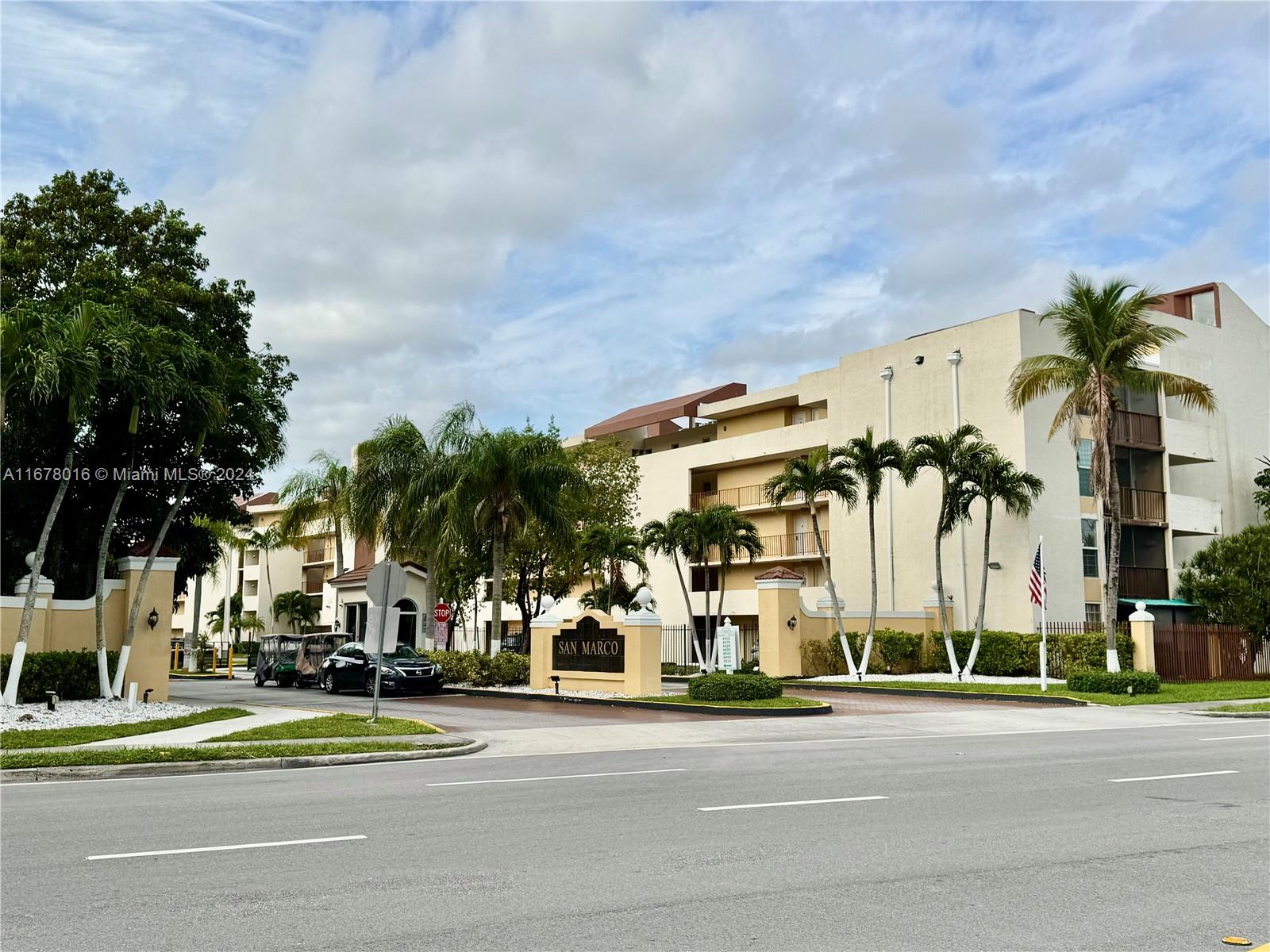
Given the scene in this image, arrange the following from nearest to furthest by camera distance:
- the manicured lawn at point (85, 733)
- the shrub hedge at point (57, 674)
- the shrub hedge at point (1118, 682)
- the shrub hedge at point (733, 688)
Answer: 1. the manicured lawn at point (85, 733)
2. the shrub hedge at point (57, 674)
3. the shrub hedge at point (733, 688)
4. the shrub hedge at point (1118, 682)

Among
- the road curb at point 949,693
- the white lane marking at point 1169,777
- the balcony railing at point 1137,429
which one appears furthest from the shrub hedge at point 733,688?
the balcony railing at point 1137,429

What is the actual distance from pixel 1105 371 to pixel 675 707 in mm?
15706

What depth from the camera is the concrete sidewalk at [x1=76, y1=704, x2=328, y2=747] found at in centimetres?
1615

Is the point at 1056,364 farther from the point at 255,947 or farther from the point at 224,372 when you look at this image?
the point at 255,947

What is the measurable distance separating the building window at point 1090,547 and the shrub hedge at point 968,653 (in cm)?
419

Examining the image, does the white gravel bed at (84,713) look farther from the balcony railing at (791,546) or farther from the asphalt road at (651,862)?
the balcony railing at (791,546)

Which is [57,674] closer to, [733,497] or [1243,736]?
[1243,736]

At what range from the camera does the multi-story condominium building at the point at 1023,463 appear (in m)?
36.9

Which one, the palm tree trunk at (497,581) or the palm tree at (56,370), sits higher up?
the palm tree at (56,370)

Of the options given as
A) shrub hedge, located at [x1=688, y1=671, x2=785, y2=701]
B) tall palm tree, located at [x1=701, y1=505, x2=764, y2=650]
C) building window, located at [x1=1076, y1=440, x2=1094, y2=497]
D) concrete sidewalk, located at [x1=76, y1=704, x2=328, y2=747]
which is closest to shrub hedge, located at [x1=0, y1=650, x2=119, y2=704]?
concrete sidewalk, located at [x1=76, y1=704, x2=328, y2=747]

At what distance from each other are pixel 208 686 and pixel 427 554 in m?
13.3

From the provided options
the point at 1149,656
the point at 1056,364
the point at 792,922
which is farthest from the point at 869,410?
the point at 792,922

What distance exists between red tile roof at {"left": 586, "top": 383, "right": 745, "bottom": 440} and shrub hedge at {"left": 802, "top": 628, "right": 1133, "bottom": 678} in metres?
22.7

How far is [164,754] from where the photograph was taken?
47.9 feet
